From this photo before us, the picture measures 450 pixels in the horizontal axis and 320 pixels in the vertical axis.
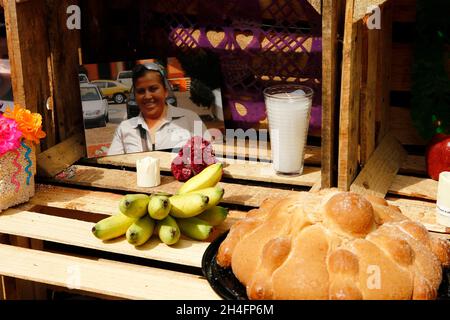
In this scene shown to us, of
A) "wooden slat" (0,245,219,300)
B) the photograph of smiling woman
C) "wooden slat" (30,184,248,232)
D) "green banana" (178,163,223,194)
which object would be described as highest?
the photograph of smiling woman

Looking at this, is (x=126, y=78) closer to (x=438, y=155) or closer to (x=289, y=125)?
(x=289, y=125)

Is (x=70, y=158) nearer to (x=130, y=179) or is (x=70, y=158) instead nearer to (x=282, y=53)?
(x=130, y=179)

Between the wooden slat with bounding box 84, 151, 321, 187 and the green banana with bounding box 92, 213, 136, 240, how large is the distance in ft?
2.13

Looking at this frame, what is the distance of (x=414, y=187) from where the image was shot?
2.79 m

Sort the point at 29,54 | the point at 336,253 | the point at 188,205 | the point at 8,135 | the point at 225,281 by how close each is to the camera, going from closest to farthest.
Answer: the point at 336,253, the point at 225,281, the point at 188,205, the point at 8,135, the point at 29,54

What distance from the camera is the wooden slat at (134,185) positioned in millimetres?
2789

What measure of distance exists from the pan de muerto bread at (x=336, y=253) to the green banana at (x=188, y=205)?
1.01 ft

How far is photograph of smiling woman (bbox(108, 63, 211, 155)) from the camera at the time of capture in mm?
3281

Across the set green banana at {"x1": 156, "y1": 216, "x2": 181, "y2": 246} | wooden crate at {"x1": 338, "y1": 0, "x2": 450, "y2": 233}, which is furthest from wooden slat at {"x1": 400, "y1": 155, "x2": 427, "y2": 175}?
green banana at {"x1": 156, "y1": 216, "x2": 181, "y2": 246}

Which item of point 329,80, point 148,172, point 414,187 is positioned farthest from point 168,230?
point 414,187

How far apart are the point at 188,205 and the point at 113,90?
1034 millimetres

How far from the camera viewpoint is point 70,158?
10.5 feet

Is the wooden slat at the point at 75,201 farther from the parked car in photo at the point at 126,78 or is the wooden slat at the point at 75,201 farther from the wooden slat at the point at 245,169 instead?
the parked car in photo at the point at 126,78

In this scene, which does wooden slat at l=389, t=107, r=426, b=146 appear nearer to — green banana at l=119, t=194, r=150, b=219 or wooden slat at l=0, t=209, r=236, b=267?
wooden slat at l=0, t=209, r=236, b=267
